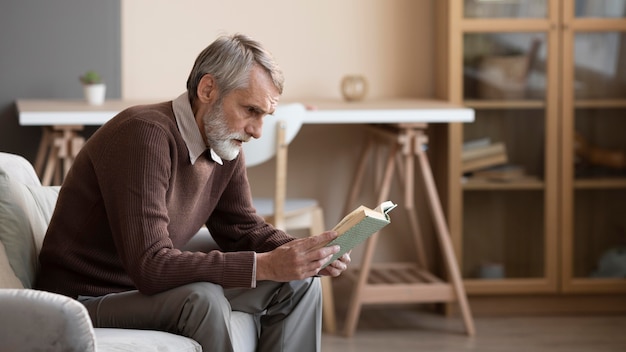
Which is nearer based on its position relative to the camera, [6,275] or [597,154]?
[6,275]

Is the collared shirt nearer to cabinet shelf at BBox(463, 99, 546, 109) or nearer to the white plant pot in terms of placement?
the white plant pot

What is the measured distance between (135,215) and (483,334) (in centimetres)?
211

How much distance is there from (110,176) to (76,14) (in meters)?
2.11

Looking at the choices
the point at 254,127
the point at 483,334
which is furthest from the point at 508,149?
the point at 254,127

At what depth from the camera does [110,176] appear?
84.9 inches

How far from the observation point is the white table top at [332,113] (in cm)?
352

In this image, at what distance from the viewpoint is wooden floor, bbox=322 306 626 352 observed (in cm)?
366

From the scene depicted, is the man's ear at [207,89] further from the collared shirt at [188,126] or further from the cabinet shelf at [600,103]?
the cabinet shelf at [600,103]

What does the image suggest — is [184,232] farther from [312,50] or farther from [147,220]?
[312,50]

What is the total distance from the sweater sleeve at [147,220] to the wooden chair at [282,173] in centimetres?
127

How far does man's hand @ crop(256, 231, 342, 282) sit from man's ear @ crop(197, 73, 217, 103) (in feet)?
1.31

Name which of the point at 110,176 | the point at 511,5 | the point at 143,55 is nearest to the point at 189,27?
the point at 143,55

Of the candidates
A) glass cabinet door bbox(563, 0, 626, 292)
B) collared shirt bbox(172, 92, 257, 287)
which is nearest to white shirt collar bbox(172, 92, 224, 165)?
collared shirt bbox(172, 92, 257, 287)

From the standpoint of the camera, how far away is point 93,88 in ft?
12.5
